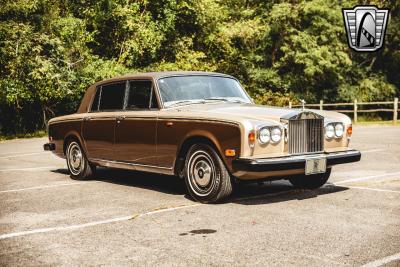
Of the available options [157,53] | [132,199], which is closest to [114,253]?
[132,199]

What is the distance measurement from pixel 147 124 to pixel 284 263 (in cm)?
371

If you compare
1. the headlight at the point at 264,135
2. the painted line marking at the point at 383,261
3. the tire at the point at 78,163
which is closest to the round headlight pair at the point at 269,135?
the headlight at the point at 264,135

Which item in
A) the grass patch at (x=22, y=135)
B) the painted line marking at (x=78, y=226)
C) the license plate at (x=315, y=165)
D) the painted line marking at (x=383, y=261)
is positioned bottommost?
the grass patch at (x=22, y=135)

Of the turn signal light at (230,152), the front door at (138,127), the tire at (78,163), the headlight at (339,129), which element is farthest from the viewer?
the tire at (78,163)

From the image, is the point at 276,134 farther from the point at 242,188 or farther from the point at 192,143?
the point at 242,188

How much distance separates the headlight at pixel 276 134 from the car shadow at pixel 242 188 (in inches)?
32.1

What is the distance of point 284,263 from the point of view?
13.7 ft

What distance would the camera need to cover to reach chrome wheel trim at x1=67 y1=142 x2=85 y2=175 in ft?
29.8

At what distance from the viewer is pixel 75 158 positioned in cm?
927

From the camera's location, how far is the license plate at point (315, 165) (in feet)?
21.3

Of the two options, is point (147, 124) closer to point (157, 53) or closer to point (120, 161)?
point (120, 161)

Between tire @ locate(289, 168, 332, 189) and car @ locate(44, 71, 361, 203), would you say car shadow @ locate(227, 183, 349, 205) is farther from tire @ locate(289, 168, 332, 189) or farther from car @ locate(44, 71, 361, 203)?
car @ locate(44, 71, 361, 203)

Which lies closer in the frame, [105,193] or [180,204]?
[180,204]

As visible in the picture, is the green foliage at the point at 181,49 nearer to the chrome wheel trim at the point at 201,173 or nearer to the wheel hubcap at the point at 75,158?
the wheel hubcap at the point at 75,158
